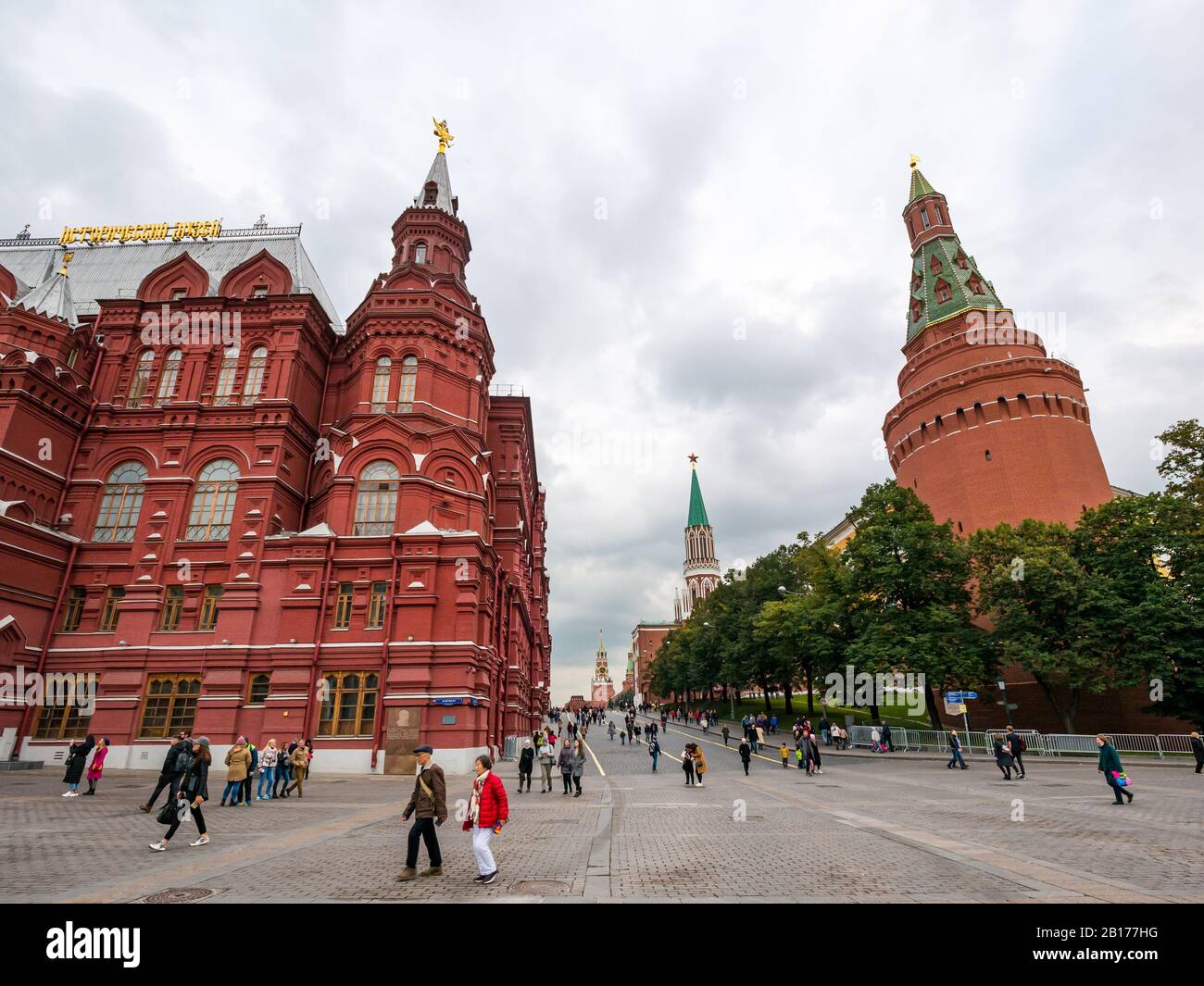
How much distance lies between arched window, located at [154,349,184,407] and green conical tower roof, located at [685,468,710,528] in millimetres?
135373

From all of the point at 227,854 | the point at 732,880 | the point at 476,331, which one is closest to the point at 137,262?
the point at 476,331

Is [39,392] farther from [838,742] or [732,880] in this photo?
[838,742]

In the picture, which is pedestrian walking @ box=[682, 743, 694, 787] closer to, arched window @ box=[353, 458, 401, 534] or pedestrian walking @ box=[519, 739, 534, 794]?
pedestrian walking @ box=[519, 739, 534, 794]

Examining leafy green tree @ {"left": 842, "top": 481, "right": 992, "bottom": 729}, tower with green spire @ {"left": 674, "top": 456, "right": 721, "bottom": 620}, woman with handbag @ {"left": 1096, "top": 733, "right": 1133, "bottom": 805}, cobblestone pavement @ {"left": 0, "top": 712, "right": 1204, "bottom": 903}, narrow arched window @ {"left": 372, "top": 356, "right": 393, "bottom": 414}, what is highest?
tower with green spire @ {"left": 674, "top": 456, "right": 721, "bottom": 620}

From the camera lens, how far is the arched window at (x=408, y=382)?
33.5 meters

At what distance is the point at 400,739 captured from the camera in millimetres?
27016

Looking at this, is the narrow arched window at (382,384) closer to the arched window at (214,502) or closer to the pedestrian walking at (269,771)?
the arched window at (214,502)

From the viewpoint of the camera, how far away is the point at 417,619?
2864 centimetres

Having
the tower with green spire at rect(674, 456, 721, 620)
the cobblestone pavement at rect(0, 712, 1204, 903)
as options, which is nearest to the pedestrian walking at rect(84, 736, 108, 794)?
the cobblestone pavement at rect(0, 712, 1204, 903)

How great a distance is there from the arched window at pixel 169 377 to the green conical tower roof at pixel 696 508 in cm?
13537

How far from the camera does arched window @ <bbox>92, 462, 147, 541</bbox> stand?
31438 millimetres

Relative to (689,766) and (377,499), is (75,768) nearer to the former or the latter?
(377,499)

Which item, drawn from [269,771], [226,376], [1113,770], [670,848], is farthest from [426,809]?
[226,376]

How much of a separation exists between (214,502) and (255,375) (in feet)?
23.7
